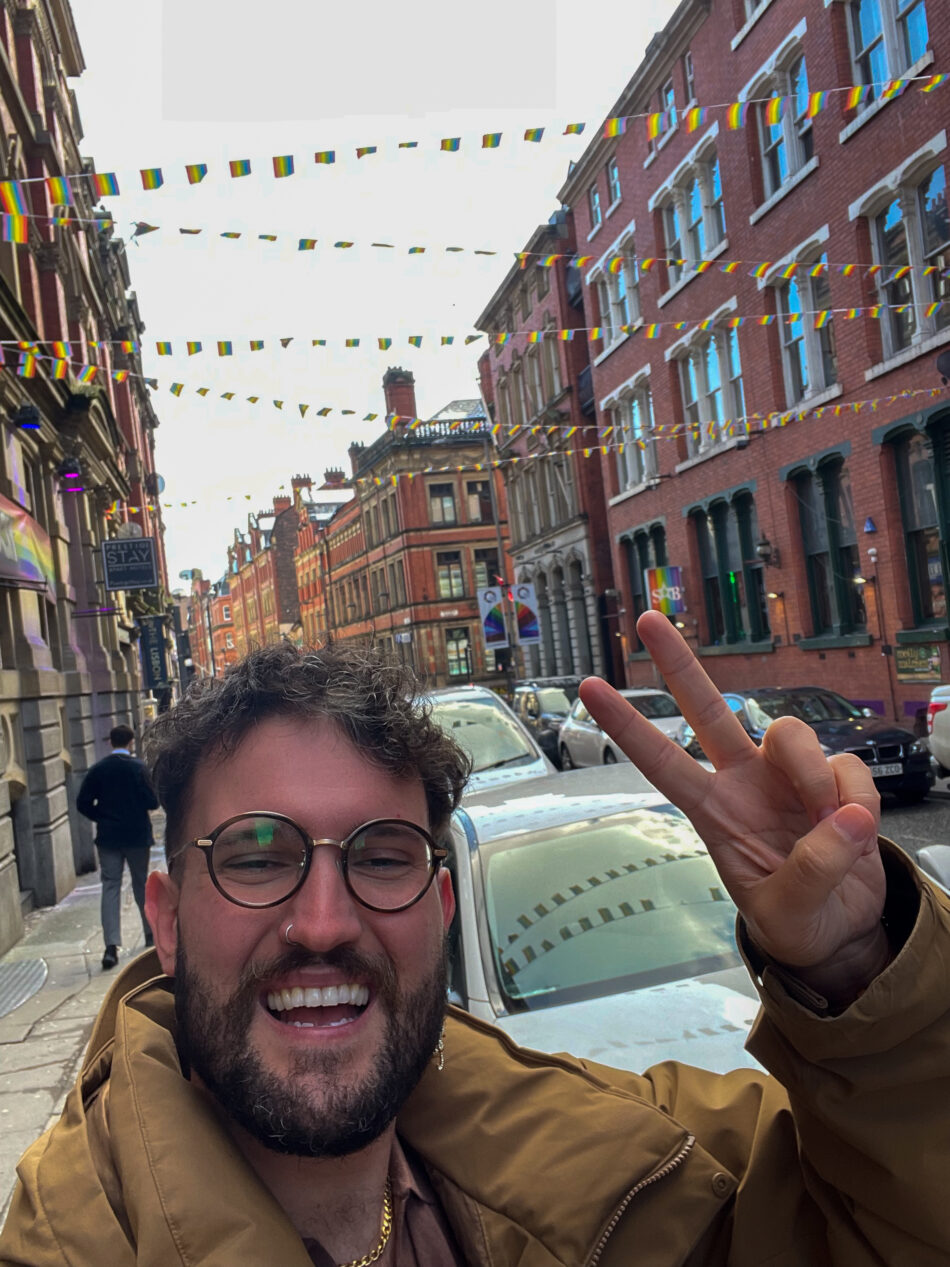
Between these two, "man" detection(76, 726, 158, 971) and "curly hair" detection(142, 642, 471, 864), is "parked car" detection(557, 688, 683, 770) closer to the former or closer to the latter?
"man" detection(76, 726, 158, 971)

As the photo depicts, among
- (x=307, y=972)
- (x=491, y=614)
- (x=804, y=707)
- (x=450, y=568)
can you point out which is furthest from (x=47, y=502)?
(x=450, y=568)

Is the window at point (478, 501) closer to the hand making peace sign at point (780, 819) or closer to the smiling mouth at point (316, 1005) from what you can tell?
the hand making peace sign at point (780, 819)

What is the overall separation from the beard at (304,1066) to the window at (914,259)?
16555mm

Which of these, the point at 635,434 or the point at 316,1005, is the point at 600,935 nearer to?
the point at 316,1005

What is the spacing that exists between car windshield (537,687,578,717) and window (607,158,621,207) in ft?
49.0

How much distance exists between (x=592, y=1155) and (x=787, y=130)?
22521mm

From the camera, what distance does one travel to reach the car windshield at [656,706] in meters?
18.2


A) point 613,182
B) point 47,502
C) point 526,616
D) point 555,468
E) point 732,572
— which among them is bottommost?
point 526,616

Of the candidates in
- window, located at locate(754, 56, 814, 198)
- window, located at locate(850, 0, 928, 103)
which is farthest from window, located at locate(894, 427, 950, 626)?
window, located at locate(754, 56, 814, 198)

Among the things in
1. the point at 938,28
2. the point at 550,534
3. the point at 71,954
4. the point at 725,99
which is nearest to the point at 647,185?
the point at 725,99

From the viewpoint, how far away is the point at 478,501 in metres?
59.1

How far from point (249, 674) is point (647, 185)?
28.3m

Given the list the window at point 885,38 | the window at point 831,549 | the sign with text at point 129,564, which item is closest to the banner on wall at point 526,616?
the window at point 831,549

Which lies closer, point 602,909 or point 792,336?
point 602,909
